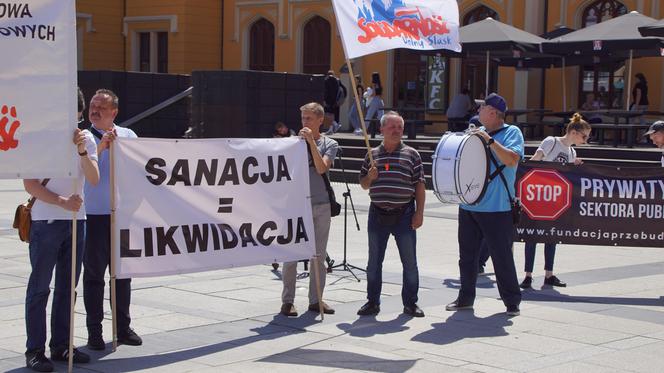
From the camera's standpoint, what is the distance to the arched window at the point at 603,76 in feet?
91.1

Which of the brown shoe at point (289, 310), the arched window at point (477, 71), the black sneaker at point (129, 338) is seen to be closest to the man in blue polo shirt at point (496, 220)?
the brown shoe at point (289, 310)

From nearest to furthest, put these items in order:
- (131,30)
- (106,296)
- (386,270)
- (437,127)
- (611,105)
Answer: (106,296) → (386,270) → (611,105) → (437,127) → (131,30)

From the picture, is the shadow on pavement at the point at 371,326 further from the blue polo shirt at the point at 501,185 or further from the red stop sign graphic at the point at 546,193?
the red stop sign graphic at the point at 546,193

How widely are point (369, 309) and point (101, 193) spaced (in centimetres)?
254

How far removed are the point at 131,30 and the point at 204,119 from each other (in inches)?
771

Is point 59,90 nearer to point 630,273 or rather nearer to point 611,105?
point 630,273

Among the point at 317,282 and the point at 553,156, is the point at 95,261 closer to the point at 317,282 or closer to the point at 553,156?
the point at 317,282

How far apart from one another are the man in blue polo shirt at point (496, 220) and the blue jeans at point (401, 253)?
1.47ft

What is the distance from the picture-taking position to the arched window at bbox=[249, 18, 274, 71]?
3641 centimetres

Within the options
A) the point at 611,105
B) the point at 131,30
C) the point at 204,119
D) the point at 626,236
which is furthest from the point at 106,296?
the point at 131,30

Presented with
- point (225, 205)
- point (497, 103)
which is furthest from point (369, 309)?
point (497, 103)

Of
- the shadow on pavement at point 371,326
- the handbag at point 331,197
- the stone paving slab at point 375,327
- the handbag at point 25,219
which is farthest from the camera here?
the handbag at point 331,197

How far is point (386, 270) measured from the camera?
1105 cm

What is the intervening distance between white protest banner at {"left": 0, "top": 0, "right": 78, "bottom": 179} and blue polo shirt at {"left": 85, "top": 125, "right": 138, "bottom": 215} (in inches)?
29.5
